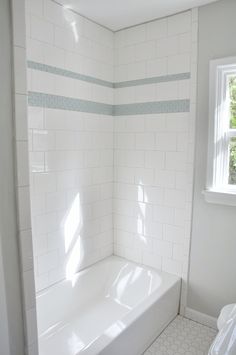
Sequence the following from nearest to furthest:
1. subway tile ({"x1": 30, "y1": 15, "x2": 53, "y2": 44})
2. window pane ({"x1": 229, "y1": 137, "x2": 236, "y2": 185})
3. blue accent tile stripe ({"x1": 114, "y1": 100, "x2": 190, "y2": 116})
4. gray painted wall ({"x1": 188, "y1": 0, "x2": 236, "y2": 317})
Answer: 1. subway tile ({"x1": 30, "y1": 15, "x2": 53, "y2": 44})
2. gray painted wall ({"x1": 188, "y1": 0, "x2": 236, "y2": 317})
3. window pane ({"x1": 229, "y1": 137, "x2": 236, "y2": 185})
4. blue accent tile stripe ({"x1": 114, "y1": 100, "x2": 190, "y2": 116})

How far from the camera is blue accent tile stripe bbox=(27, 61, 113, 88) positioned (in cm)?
201

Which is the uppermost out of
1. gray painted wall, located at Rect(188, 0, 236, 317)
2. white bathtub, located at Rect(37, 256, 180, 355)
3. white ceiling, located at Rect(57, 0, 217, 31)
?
white ceiling, located at Rect(57, 0, 217, 31)

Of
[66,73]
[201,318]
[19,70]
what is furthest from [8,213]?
[201,318]

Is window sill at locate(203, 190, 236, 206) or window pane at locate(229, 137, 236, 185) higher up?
window pane at locate(229, 137, 236, 185)

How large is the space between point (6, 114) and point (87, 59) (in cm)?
152

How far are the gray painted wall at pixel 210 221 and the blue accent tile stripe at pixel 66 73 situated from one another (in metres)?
0.87

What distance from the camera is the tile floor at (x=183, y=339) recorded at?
207cm

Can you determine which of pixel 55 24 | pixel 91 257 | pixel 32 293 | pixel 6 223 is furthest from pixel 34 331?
pixel 55 24

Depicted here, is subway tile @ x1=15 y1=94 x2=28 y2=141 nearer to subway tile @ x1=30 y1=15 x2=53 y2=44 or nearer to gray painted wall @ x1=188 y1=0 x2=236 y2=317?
subway tile @ x1=30 y1=15 x2=53 y2=44

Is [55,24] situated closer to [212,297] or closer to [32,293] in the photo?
[32,293]

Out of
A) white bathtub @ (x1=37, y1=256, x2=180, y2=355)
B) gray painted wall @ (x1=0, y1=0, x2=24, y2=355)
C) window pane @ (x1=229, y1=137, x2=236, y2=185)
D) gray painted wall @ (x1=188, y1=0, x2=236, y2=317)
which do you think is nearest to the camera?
gray painted wall @ (x1=0, y1=0, x2=24, y2=355)

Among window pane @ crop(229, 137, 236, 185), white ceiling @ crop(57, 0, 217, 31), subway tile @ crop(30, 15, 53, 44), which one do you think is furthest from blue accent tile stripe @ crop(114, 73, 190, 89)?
subway tile @ crop(30, 15, 53, 44)

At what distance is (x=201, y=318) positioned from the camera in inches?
93.8

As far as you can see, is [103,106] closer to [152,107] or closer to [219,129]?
[152,107]
